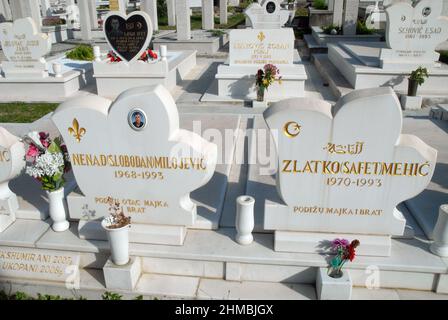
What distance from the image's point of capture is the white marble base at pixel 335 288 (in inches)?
149

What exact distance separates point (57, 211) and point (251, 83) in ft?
24.4

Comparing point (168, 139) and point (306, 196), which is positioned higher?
point (168, 139)

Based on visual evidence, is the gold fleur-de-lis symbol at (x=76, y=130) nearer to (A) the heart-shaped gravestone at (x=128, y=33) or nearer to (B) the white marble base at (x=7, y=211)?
(B) the white marble base at (x=7, y=211)

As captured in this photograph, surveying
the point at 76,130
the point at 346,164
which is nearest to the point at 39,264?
the point at 76,130

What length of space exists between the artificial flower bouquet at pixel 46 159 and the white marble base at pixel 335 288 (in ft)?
10.6

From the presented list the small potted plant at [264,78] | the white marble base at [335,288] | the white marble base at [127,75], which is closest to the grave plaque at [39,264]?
the white marble base at [335,288]

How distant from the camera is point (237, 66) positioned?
11.0 metres

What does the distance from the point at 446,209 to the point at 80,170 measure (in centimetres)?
409

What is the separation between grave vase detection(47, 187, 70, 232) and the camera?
452cm

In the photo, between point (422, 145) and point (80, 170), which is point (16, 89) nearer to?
point (80, 170)

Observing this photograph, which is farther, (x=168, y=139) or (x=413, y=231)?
(x=413, y=231)

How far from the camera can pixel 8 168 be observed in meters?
4.58

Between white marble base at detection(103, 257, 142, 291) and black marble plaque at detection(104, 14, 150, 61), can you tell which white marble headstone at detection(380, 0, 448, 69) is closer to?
black marble plaque at detection(104, 14, 150, 61)
